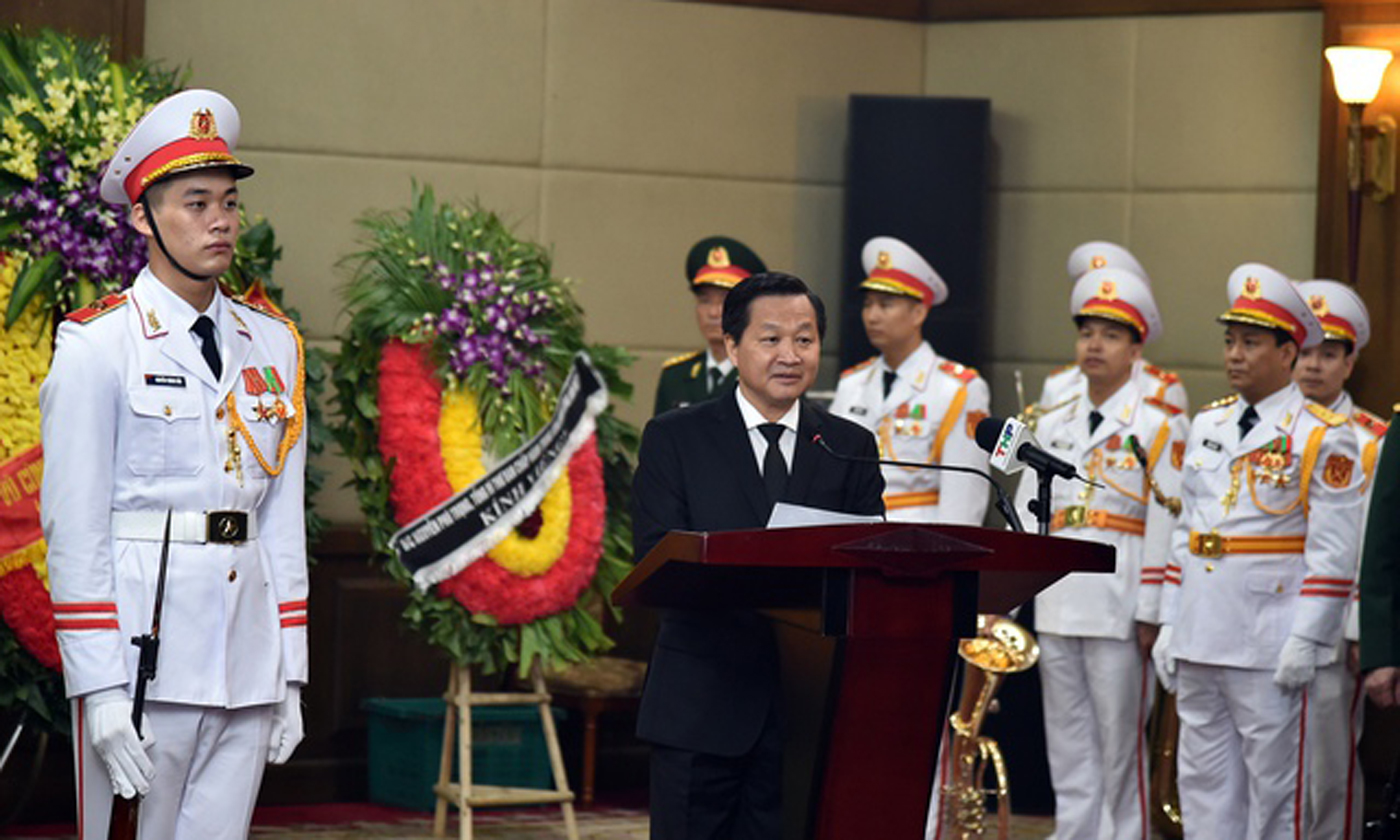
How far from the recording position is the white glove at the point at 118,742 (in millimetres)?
3096

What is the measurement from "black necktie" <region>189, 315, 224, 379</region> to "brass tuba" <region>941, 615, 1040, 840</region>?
2879 millimetres

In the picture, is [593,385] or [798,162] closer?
[593,385]

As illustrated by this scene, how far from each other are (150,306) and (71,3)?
328 cm

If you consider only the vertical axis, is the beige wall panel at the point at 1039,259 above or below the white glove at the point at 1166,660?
above

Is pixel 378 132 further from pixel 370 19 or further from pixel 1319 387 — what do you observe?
pixel 1319 387

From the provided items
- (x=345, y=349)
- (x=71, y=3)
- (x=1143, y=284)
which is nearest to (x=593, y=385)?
(x=345, y=349)

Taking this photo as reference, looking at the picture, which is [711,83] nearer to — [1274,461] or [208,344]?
[1274,461]

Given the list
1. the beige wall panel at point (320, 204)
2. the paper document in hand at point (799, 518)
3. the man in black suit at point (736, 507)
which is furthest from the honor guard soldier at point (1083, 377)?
the paper document in hand at point (799, 518)

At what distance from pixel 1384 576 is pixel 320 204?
12.6 ft

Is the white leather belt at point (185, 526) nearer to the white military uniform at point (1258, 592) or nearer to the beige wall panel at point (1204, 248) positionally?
the white military uniform at point (1258, 592)

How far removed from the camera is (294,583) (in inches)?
135

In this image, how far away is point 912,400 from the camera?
6.14 metres

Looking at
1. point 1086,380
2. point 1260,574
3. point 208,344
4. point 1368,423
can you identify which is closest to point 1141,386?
point 1086,380

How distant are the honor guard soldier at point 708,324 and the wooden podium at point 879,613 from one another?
10.5 ft
